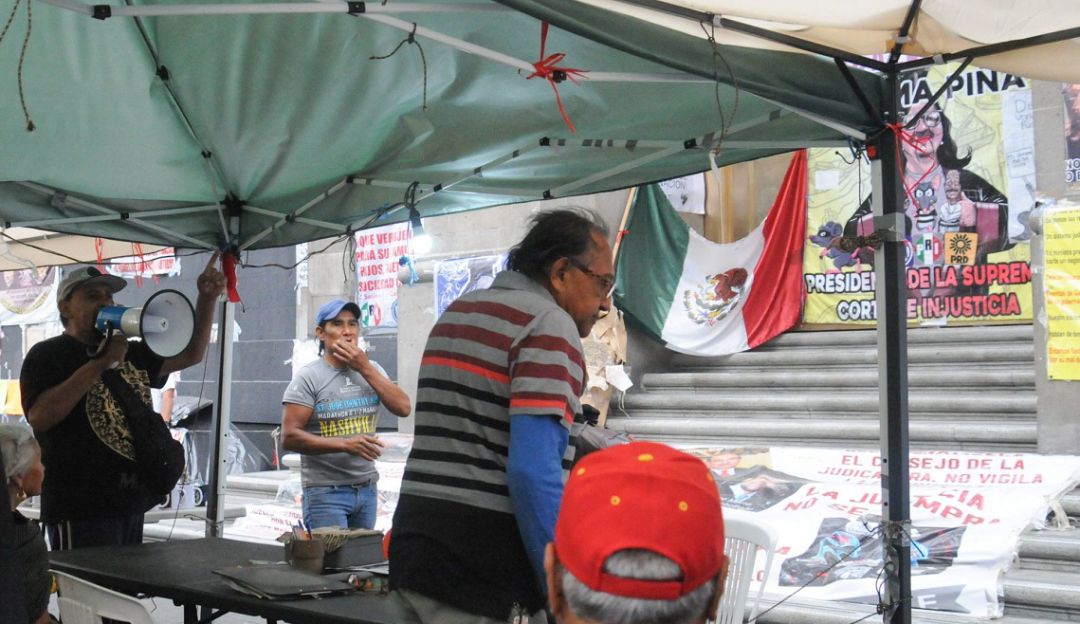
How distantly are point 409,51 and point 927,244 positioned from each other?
21.5 ft

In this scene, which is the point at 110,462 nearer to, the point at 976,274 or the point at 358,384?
the point at 358,384

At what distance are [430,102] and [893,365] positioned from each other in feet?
6.45

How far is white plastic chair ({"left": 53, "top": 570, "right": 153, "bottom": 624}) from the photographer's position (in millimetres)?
2580

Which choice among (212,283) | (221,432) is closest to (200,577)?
(212,283)

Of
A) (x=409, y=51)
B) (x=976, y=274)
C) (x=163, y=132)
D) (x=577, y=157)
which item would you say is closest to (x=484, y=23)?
(x=409, y=51)

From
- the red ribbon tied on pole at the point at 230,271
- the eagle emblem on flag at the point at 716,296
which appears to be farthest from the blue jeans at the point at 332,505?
the eagle emblem on flag at the point at 716,296

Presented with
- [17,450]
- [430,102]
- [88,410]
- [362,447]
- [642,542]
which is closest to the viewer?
[642,542]

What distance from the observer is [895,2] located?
283 cm

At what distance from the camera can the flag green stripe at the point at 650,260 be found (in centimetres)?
979

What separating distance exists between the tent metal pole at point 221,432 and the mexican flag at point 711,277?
4980 millimetres

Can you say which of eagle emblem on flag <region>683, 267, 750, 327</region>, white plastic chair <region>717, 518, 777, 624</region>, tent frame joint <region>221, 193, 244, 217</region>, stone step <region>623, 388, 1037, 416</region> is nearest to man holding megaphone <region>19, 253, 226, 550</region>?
tent frame joint <region>221, 193, 244, 217</region>

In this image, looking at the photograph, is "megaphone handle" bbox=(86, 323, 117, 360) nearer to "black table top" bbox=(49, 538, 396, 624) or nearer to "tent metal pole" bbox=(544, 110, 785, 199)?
"black table top" bbox=(49, 538, 396, 624)

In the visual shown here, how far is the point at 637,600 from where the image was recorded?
1077 mm

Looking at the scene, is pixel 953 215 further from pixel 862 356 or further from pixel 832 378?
pixel 832 378
